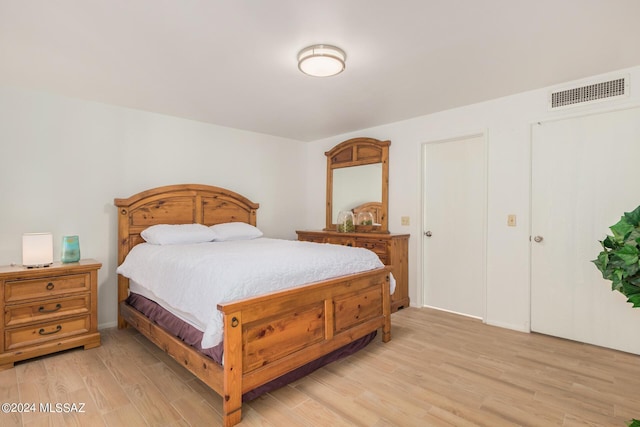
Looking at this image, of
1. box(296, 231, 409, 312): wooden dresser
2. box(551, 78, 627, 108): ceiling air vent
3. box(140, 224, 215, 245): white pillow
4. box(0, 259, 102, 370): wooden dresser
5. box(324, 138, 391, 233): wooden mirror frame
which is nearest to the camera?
box(0, 259, 102, 370): wooden dresser

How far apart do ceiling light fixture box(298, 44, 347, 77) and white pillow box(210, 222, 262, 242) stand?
209 cm

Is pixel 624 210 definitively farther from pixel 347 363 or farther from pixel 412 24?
pixel 347 363

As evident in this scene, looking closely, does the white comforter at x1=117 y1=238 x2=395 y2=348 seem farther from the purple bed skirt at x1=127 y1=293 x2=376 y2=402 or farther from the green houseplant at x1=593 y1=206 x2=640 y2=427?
the green houseplant at x1=593 y1=206 x2=640 y2=427

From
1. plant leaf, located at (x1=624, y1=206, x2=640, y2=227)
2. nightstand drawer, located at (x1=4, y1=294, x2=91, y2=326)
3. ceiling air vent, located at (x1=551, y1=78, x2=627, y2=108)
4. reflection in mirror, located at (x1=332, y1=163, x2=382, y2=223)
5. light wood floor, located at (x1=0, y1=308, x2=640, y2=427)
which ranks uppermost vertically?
ceiling air vent, located at (x1=551, y1=78, x2=627, y2=108)

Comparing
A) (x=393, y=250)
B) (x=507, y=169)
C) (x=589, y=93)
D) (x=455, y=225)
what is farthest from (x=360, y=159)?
(x=589, y=93)

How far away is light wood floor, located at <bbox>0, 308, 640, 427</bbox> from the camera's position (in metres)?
1.84

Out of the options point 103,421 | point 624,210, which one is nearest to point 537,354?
point 624,210

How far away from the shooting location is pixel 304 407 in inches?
76.7

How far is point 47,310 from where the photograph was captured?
2604 millimetres

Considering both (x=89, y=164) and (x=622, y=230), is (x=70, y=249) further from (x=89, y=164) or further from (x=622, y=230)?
(x=622, y=230)

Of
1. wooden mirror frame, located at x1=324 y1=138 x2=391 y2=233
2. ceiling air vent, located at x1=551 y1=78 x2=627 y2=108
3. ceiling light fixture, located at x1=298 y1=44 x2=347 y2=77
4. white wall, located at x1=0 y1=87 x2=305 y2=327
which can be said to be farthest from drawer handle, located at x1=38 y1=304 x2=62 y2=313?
ceiling air vent, located at x1=551 y1=78 x2=627 y2=108

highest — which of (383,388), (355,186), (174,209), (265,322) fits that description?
(355,186)

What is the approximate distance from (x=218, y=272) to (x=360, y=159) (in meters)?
3.03

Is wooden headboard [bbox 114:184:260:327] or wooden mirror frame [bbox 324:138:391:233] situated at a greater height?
wooden mirror frame [bbox 324:138:391:233]
